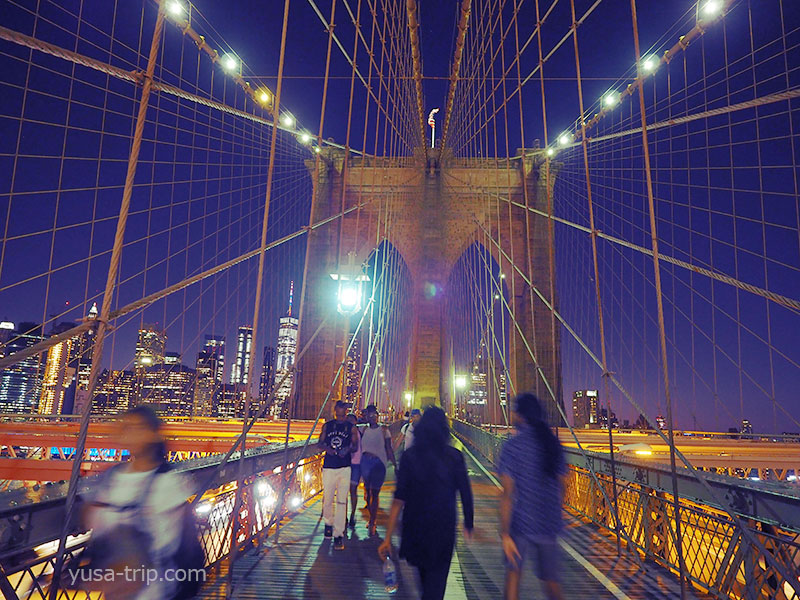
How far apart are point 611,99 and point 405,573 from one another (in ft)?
42.6

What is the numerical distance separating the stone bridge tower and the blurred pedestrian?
17.1 m

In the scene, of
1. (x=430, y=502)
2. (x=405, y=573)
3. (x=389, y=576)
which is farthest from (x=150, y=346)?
(x=430, y=502)

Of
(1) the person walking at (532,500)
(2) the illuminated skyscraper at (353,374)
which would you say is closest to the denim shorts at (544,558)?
(1) the person walking at (532,500)

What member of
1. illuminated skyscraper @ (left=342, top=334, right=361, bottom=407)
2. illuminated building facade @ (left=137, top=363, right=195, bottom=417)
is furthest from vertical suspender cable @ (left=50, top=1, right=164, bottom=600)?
illuminated building facade @ (left=137, top=363, right=195, bottom=417)

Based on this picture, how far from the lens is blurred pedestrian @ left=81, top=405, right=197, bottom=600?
1915 mm

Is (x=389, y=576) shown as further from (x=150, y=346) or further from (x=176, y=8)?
(x=150, y=346)

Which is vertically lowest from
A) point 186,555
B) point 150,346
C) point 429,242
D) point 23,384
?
point 186,555

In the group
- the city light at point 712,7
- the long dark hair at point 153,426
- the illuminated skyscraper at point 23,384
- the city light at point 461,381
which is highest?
the city light at point 712,7

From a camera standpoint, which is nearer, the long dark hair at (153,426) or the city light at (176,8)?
the long dark hair at (153,426)

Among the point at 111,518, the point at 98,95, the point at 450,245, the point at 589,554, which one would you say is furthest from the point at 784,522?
the point at 450,245

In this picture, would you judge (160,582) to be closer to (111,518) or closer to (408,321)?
(111,518)

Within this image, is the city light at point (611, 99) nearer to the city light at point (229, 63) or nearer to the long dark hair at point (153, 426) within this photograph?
the city light at point (229, 63)

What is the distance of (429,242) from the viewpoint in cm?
1930

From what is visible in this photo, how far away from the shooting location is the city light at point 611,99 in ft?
43.4
